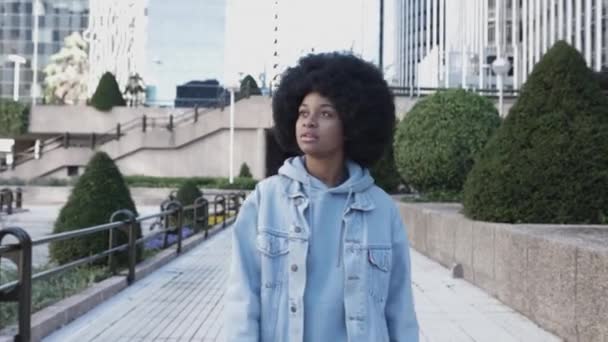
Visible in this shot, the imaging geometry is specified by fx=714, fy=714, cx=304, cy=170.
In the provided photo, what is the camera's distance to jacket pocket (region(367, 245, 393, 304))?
2176mm

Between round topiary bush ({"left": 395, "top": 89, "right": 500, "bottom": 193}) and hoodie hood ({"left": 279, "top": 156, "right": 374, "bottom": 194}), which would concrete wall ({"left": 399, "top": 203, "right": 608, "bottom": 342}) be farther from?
round topiary bush ({"left": 395, "top": 89, "right": 500, "bottom": 193})

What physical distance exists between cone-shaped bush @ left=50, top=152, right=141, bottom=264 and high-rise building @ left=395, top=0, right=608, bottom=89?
126 feet

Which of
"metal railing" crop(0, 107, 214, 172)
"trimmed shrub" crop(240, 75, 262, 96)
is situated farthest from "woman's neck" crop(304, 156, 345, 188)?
"metal railing" crop(0, 107, 214, 172)

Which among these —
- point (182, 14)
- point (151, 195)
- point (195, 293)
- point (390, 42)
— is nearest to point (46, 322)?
point (195, 293)

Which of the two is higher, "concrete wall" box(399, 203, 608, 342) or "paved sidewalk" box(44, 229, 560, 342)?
"concrete wall" box(399, 203, 608, 342)

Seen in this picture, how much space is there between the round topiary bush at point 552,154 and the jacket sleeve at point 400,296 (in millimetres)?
5900

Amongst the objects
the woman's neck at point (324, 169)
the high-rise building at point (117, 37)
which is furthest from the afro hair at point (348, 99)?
the high-rise building at point (117, 37)

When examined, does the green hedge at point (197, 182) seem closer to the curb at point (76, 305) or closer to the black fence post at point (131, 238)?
the curb at point (76, 305)

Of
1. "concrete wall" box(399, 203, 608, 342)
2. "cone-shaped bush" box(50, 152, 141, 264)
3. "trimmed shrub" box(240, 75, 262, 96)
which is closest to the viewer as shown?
"concrete wall" box(399, 203, 608, 342)

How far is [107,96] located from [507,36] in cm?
4270

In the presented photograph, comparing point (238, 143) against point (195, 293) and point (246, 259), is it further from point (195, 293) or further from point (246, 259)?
point (246, 259)

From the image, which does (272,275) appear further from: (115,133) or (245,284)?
(115,133)

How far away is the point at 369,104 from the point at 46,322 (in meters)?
4.68

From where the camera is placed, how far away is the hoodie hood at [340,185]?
88.1 inches
